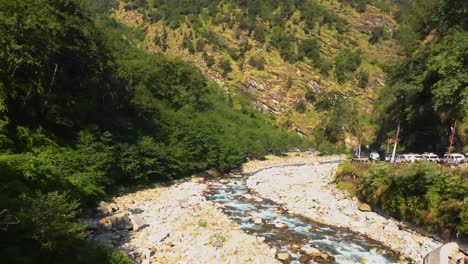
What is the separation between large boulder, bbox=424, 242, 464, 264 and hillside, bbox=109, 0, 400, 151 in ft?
350

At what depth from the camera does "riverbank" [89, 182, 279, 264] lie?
20391mm

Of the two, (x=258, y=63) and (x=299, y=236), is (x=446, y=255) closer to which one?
(x=299, y=236)

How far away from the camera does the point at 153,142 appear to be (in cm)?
4366

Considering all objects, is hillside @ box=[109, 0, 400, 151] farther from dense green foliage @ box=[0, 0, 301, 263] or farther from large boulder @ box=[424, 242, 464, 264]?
large boulder @ box=[424, 242, 464, 264]

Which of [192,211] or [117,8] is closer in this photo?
[192,211]

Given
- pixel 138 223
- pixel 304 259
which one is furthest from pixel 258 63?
pixel 304 259

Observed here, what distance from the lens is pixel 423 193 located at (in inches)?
1024

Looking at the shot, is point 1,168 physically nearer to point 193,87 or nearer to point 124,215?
point 124,215

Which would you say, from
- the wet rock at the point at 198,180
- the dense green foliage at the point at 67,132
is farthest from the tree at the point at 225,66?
the wet rock at the point at 198,180

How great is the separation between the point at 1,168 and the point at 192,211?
15.3 m

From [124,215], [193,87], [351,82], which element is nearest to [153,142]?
[124,215]

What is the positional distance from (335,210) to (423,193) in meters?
7.98

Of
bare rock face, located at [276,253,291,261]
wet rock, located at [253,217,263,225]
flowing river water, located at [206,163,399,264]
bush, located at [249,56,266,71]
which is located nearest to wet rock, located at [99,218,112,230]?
flowing river water, located at [206,163,399,264]

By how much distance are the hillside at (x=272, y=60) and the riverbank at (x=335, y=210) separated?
83.2 metres
